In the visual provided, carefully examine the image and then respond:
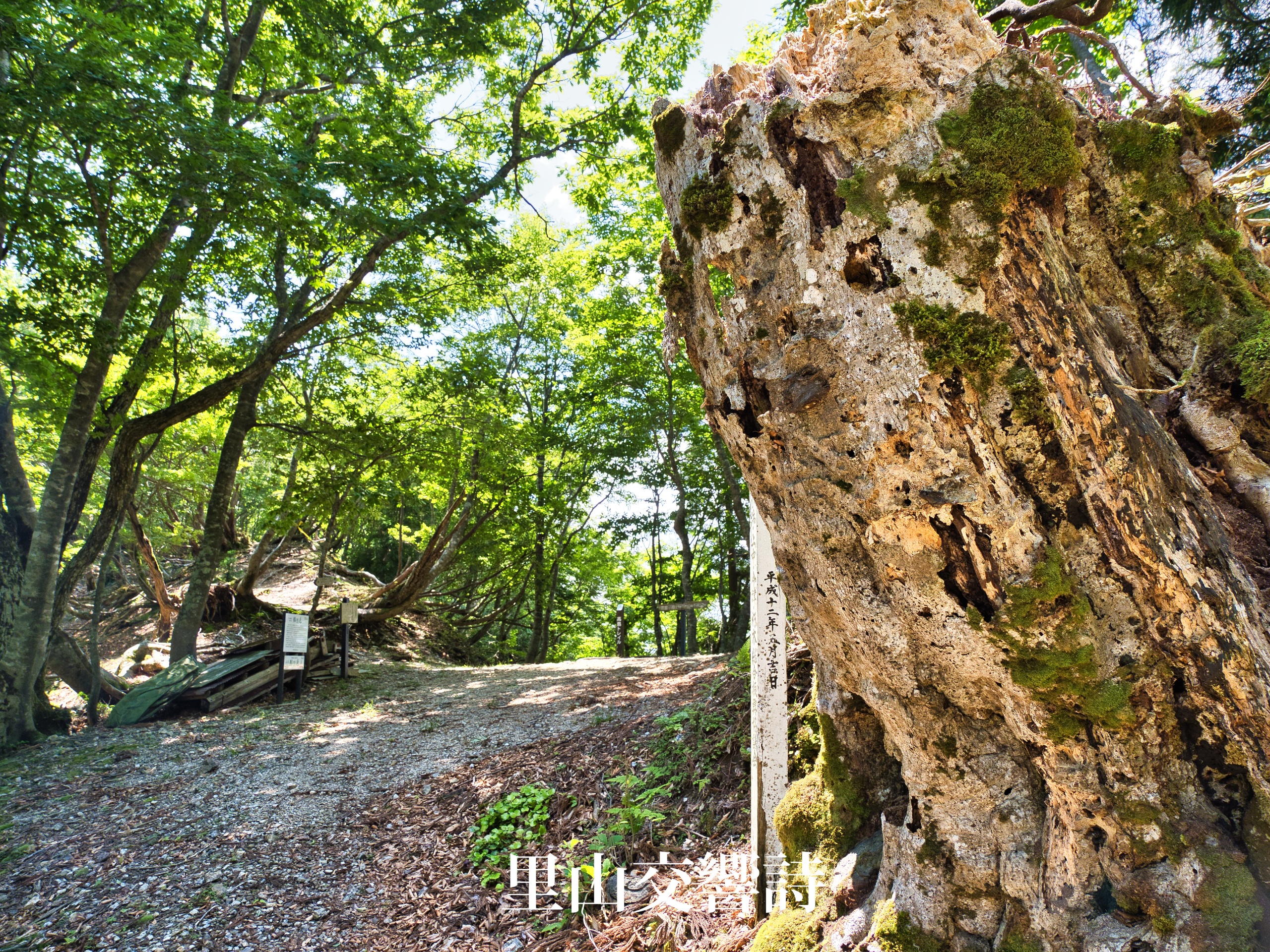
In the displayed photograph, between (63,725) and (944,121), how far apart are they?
1037cm

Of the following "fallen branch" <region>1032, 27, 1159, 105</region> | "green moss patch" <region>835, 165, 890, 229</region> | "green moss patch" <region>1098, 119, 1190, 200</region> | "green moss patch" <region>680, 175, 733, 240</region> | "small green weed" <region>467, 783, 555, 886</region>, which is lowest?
"small green weed" <region>467, 783, 555, 886</region>

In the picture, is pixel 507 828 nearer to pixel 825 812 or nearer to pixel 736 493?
pixel 825 812

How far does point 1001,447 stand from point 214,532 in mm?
10798

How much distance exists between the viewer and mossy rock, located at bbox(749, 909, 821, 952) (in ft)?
8.96

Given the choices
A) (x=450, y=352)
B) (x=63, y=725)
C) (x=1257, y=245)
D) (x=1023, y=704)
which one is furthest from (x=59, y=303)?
(x=1257, y=245)

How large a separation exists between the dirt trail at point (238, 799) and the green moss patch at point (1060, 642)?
392cm

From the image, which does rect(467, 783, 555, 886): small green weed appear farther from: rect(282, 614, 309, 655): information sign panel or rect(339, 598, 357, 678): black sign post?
rect(339, 598, 357, 678): black sign post

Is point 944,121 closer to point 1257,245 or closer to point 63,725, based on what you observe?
point 1257,245

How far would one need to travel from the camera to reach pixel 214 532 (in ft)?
32.7

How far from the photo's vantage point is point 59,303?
7602 millimetres

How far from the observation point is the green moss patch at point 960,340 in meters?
1.99

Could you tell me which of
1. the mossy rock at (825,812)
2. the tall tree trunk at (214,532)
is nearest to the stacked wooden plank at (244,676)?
the tall tree trunk at (214,532)

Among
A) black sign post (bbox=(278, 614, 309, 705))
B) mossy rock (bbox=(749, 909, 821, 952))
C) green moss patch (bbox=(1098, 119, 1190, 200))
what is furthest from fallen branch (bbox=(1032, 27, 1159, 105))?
black sign post (bbox=(278, 614, 309, 705))

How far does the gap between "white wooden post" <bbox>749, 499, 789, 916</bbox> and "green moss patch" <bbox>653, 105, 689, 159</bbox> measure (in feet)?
5.37
